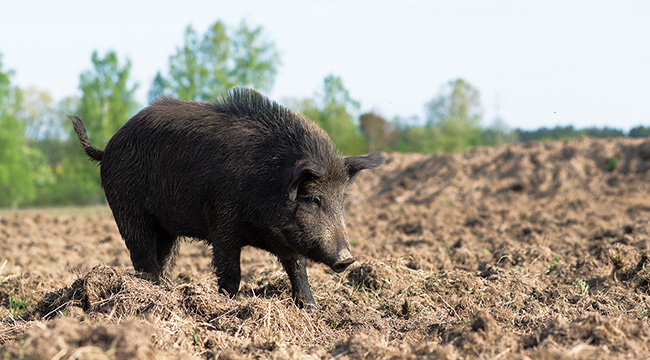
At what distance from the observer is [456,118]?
5128cm

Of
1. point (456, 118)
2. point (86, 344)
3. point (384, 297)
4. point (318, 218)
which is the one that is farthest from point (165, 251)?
point (456, 118)

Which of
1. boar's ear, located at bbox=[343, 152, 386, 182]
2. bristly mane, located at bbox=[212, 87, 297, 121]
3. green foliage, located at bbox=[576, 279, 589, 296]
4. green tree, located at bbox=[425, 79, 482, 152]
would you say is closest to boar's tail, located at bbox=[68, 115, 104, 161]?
bristly mane, located at bbox=[212, 87, 297, 121]

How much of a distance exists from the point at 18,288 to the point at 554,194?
14356 mm

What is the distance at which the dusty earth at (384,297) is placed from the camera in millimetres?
3275

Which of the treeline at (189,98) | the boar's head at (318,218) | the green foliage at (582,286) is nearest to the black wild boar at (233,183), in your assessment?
the boar's head at (318,218)

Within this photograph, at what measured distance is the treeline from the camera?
29.2m

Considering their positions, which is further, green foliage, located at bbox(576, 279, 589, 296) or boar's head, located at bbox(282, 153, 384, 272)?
green foliage, located at bbox(576, 279, 589, 296)

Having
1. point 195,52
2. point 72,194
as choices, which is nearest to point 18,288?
point 195,52

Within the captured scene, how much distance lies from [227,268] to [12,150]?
28.1 meters

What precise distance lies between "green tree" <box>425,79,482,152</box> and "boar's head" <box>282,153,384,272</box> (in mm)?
44357

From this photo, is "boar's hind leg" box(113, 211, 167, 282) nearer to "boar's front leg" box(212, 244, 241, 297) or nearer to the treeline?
"boar's front leg" box(212, 244, 241, 297)

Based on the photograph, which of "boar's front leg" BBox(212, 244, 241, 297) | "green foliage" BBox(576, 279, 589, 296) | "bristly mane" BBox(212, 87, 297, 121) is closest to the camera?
"boar's front leg" BBox(212, 244, 241, 297)

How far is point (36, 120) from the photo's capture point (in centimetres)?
5541

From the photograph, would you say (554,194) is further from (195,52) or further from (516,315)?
(195,52)
